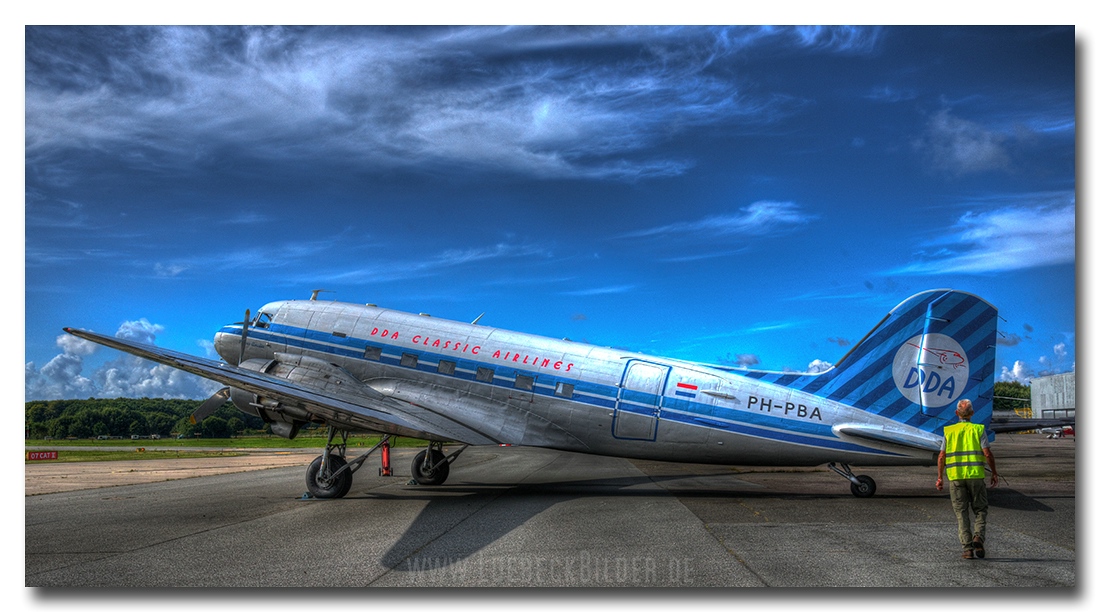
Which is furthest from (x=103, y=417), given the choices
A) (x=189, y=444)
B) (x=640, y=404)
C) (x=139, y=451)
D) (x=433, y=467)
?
(x=189, y=444)

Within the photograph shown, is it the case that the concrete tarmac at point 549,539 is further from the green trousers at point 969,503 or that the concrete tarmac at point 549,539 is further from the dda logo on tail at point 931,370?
the dda logo on tail at point 931,370

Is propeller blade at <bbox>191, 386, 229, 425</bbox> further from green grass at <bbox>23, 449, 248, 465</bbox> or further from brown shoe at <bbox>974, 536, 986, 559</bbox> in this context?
green grass at <bbox>23, 449, 248, 465</bbox>

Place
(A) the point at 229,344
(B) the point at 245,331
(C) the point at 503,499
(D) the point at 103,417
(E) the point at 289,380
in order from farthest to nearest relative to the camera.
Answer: (D) the point at 103,417 → (A) the point at 229,344 → (B) the point at 245,331 → (E) the point at 289,380 → (C) the point at 503,499

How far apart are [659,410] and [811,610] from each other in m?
8.73

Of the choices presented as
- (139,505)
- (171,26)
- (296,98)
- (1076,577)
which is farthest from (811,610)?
(139,505)

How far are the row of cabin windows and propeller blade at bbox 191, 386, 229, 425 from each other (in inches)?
138

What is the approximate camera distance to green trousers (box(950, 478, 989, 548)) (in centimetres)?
936

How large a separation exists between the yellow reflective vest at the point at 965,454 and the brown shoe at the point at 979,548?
805 millimetres

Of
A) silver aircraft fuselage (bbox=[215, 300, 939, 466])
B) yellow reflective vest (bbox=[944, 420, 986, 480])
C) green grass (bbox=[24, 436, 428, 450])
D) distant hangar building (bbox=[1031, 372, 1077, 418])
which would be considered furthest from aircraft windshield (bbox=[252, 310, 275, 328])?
green grass (bbox=[24, 436, 428, 450])

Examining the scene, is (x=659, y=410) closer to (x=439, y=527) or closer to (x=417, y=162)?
(x=439, y=527)

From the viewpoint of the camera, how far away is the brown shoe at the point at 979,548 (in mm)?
9336

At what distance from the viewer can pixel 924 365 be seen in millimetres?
15352

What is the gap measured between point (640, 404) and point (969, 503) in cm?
812

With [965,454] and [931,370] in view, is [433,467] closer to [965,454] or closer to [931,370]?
[931,370]
